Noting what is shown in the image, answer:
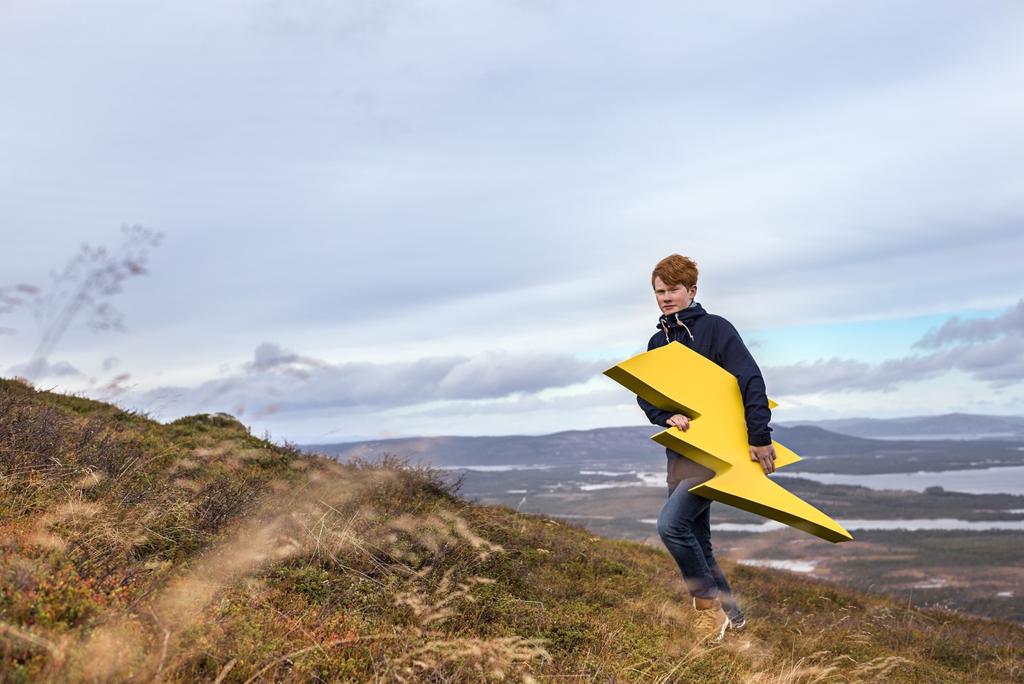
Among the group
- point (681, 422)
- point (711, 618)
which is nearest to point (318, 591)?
point (681, 422)

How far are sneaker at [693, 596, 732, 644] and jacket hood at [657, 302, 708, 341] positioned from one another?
2.13 metres

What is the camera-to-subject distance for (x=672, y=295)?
557 centimetres

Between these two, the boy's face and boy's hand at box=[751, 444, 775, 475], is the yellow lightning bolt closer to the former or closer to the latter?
boy's hand at box=[751, 444, 775, 475]

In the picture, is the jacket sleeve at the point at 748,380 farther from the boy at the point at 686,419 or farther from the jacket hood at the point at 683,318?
the jacket hood at the point at 683,318

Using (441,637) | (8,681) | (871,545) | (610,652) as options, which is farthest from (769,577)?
(871,545)

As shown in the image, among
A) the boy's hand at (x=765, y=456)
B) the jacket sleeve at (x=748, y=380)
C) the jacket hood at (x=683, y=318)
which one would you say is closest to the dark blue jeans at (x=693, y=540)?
the boy's hand at (x=765, y=456)

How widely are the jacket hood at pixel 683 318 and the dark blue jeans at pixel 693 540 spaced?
1.13m

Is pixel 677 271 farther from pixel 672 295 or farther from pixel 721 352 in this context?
pixel 721 352

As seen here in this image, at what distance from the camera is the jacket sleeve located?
5242 millimetres

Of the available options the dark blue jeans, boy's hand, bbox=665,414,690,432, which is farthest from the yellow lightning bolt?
the dark blue jeans

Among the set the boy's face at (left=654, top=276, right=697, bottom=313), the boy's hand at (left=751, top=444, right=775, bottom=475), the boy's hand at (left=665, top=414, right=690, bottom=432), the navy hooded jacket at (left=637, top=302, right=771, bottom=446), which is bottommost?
the boy's hand at (left=751, top=444, right=775, bottom=475)

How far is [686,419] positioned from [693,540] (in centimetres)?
105

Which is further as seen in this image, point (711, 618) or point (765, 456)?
point (711, 618)

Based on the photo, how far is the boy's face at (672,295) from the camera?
18.3 feet
